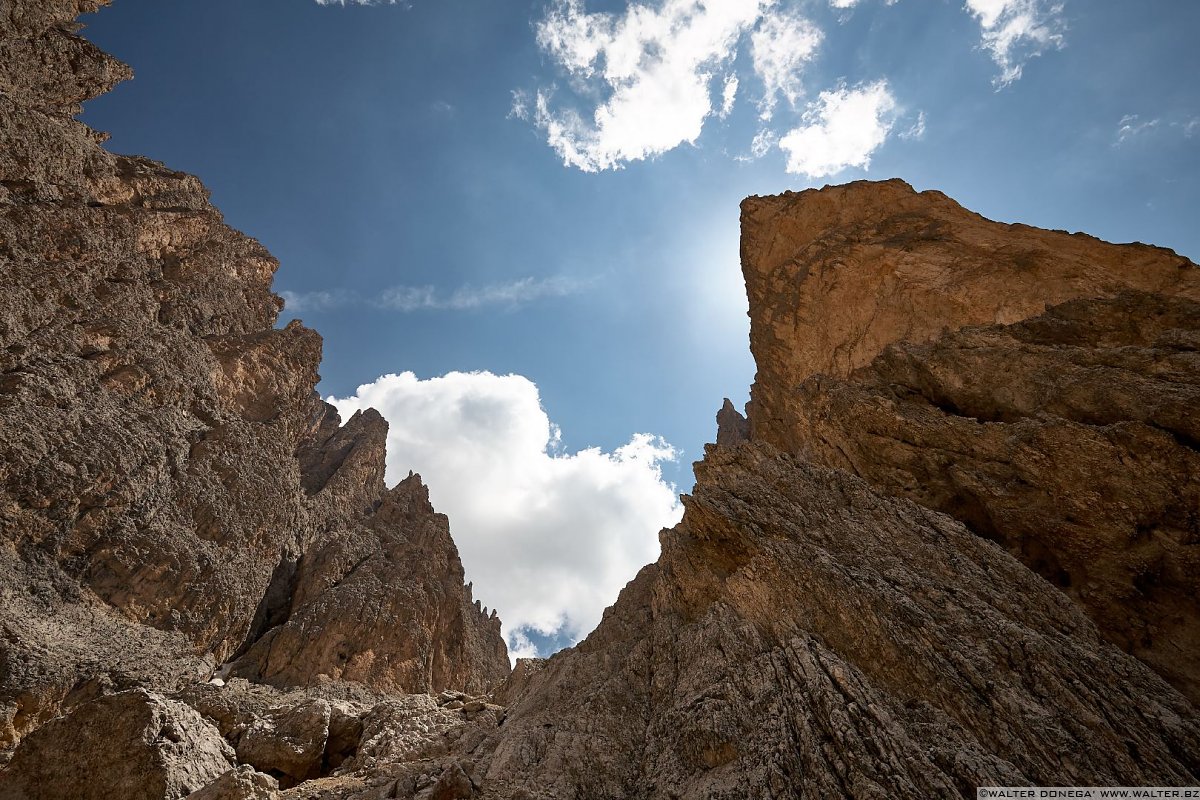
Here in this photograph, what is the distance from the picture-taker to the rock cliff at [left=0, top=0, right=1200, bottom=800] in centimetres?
1240

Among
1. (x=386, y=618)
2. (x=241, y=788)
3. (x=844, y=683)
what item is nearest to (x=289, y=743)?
(x=241, y=788)

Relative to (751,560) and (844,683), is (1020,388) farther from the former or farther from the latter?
(844,683)

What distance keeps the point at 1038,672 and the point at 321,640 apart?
5140 cm

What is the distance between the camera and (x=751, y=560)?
709 inches

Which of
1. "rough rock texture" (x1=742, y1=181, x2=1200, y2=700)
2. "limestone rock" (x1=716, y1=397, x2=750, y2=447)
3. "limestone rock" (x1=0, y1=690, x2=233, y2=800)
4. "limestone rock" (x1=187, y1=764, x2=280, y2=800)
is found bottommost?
"limestone rock" (x1=187, y1=764, x2=280, y2=800)

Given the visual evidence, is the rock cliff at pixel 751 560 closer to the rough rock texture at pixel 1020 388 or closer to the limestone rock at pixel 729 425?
the rough rock texture at pixel 1020 388

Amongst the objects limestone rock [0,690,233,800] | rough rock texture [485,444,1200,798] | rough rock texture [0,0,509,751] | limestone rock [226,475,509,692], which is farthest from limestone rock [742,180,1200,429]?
rough rock texture [0,0,509,751]

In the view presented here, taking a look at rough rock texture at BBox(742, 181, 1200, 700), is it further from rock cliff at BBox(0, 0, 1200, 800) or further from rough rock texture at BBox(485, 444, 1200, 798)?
rough rock texture at BBox(485, 444, 1200, 798)

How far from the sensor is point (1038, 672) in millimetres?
12188

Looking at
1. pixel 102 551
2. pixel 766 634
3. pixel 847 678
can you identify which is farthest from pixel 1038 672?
pixel 102 551

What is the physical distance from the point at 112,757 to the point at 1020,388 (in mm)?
31290

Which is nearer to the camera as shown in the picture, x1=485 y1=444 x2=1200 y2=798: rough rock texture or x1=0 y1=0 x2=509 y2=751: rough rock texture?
x1=485 y1=444 x2=1200 y2=798: rough rock texture

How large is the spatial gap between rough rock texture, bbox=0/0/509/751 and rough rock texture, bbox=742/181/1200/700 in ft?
136

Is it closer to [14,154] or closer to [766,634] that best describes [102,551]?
[14,154]
